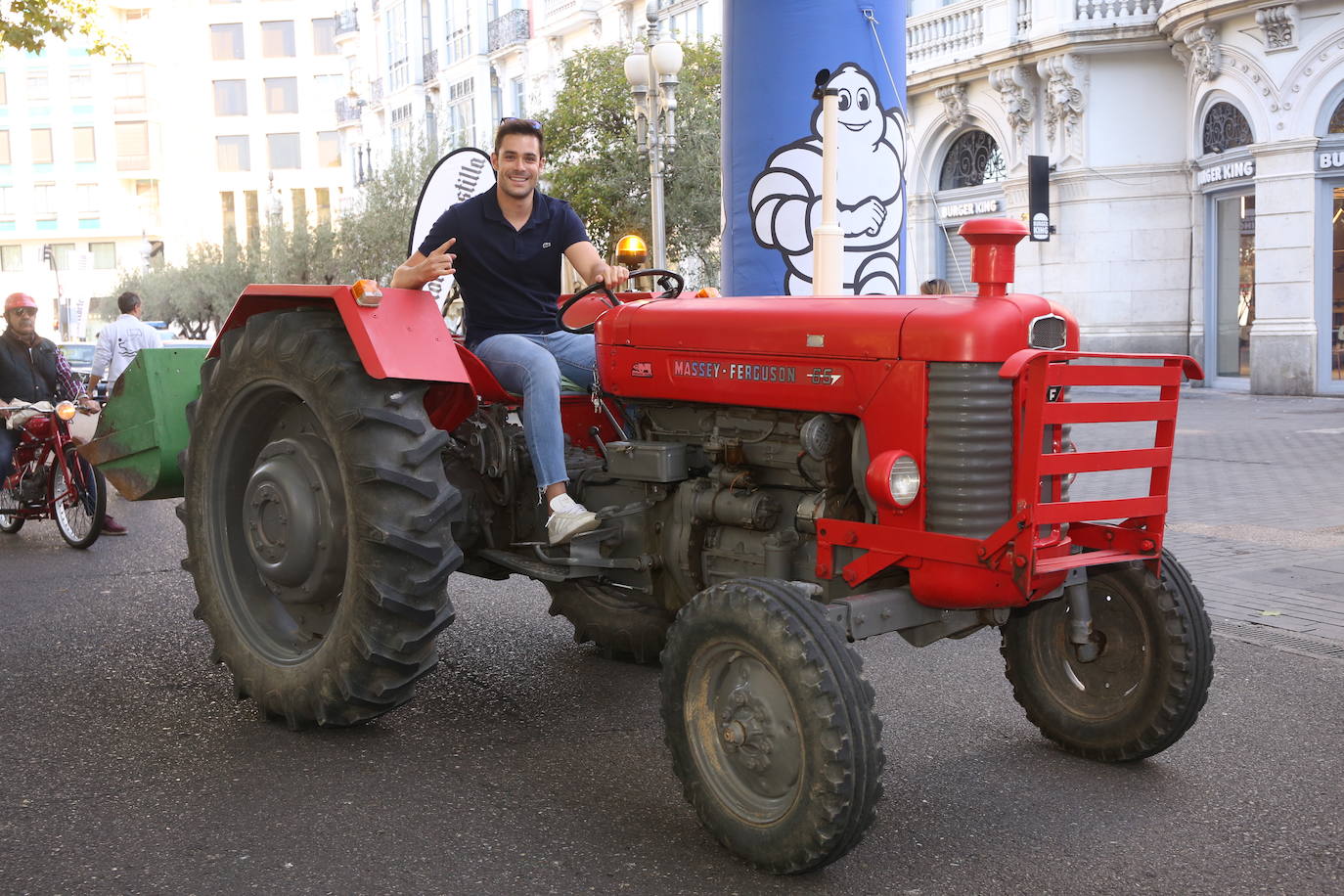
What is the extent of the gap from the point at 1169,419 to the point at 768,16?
6287 millimetres

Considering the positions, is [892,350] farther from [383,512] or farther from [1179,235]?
[1179,235]

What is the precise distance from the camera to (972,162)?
26.0 metres

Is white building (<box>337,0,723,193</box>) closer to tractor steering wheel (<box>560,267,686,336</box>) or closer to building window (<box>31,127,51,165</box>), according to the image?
tractor steering wheel (<box>560,267,686,336</box>)

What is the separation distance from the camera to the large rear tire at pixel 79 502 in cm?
895

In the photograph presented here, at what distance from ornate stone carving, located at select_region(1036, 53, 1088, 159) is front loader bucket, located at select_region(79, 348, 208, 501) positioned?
20.0m

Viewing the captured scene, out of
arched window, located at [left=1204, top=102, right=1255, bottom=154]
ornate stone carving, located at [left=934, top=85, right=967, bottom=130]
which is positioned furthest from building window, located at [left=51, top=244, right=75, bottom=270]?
arched window, located at [left=1204, top=102, right=1255, bottom=154]

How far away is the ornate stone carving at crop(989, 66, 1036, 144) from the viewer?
2384 cm

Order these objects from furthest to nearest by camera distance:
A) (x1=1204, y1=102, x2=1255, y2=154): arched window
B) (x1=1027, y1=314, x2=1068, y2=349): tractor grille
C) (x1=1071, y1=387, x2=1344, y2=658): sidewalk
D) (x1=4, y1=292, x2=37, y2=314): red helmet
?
1. (x1=1204, y1=102, x2=1255, y2=154): arched window
2. (x1=4, y1=292, x2=37, y2=314): red helmet
3. (x1=1071, y1=387, x2=1344, y2=658): sidewalk
4. (x1=1027, y1=314, x2=1068, y2=349): tractor grille

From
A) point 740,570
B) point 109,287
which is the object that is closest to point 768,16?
point 740,570

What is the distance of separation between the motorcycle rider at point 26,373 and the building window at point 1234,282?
58.2 ft

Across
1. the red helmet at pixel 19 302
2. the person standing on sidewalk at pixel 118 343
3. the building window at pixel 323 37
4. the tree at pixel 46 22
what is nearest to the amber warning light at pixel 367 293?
the red helmet at pixel 19 302

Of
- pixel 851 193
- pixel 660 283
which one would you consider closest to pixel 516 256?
pixel 660 283

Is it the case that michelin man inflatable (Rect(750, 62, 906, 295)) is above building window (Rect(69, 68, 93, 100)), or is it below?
below

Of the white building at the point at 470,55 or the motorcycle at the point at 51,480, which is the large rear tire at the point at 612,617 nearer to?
the motorcycle at the point at 51,480
